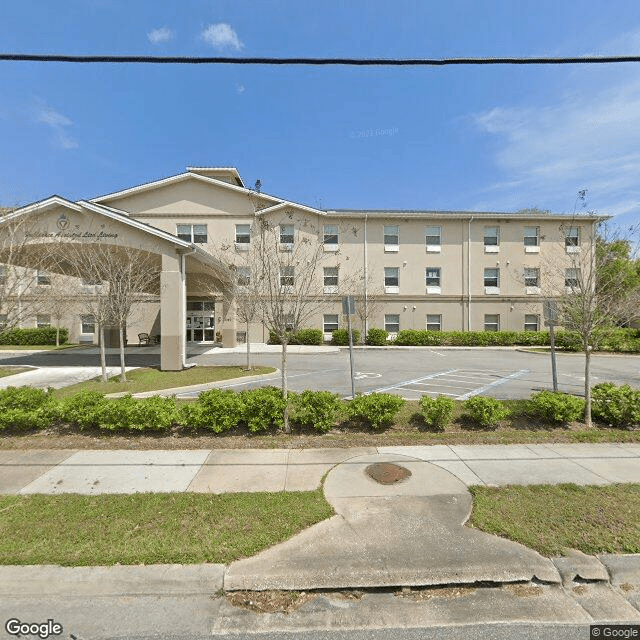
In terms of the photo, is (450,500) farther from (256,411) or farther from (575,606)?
(256,411)

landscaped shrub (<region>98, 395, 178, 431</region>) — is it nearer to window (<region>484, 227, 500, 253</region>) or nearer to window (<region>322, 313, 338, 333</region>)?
window (<region>322, 313, 338, 333</region>)

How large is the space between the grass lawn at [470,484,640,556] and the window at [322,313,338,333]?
21498mm

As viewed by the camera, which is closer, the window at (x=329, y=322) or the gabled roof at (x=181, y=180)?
the gabled roof at (x=181, y=180)

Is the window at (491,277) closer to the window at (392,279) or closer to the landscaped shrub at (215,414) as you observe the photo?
the window at (392,279)

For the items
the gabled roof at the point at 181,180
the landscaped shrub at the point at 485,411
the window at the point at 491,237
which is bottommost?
the landscaped shrub at the point at 485,411

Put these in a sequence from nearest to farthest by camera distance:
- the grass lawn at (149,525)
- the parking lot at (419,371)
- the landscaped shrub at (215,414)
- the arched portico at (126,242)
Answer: the grass lawn at (149,525), the landscaped shrub at (215,414), the parking lot at (419,371), the arched portico at (126,242)

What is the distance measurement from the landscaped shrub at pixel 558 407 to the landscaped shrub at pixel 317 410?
4.03 m

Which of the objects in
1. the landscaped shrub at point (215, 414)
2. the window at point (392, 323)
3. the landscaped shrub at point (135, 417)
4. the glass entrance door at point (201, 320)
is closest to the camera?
the landscaped shrub at point (135, 417)

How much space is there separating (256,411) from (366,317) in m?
19.5

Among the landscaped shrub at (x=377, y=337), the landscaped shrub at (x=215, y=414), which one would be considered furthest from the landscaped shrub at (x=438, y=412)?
the landscaped shrub at (x=377, y=337)

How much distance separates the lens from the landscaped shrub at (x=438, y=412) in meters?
6.02

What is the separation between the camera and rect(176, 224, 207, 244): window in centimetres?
2470

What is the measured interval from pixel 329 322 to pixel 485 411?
19.6 meters

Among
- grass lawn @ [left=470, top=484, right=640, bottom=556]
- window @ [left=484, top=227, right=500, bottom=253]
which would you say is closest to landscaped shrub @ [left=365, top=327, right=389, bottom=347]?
window @ [left=484, top=227, right=500, bottom=253]
